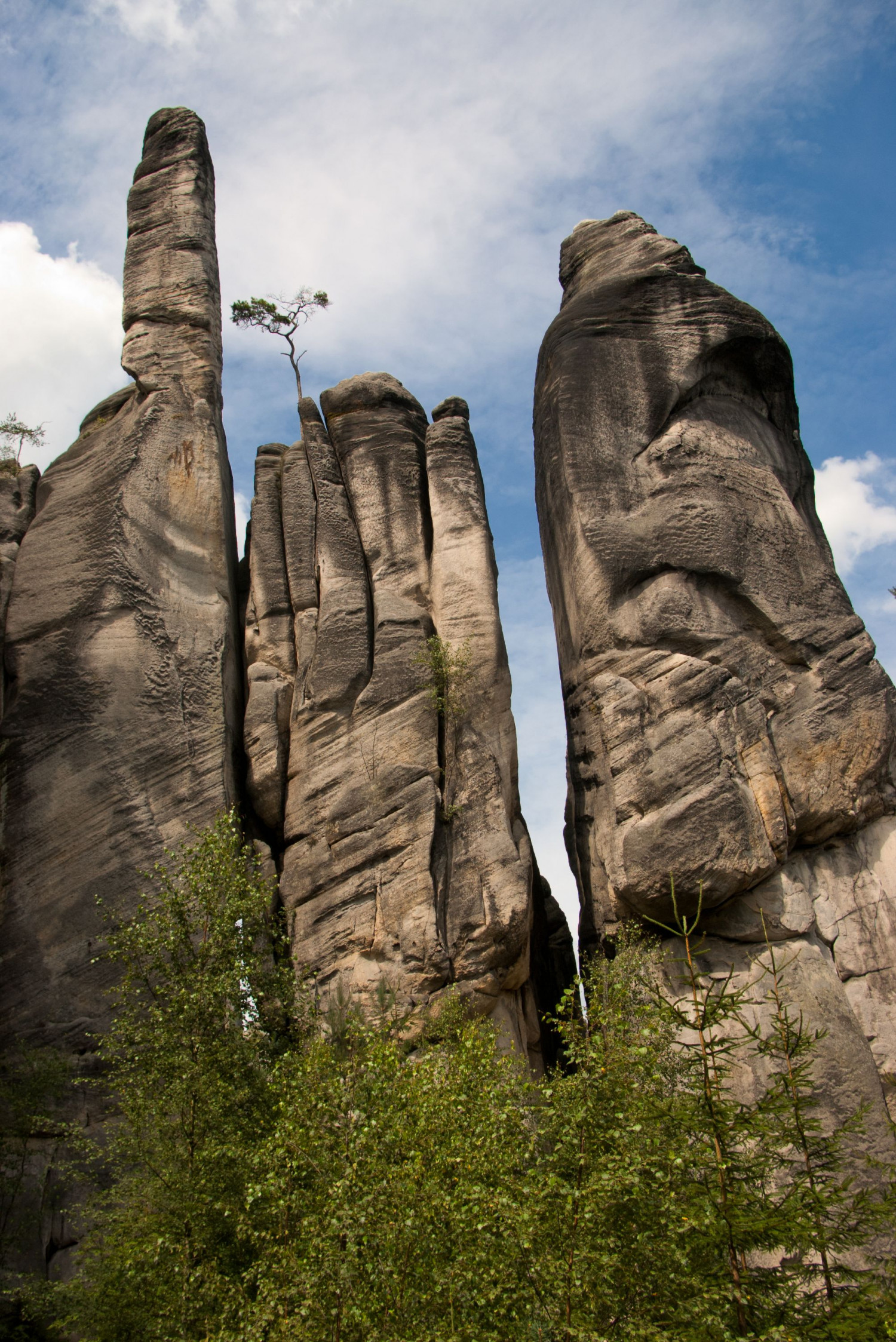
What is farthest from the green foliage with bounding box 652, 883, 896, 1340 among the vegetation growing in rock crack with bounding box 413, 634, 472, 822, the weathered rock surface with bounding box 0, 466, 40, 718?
the weathered rock surface with bounding box 0, 466, 40, 718

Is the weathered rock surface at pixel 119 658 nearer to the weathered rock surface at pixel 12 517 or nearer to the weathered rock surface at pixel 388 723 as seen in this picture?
the weathered rock surface at pixel 12 517

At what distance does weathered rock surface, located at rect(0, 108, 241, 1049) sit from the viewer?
20.2m

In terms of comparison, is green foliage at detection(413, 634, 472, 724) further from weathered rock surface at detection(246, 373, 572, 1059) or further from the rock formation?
the rock formation

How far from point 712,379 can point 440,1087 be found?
18.9 meters

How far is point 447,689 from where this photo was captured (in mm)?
22203

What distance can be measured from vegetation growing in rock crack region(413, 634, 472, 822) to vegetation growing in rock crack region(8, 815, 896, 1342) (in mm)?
6340

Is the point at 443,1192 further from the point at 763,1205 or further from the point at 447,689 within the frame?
the point at 447,689

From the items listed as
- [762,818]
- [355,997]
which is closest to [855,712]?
[762,818]

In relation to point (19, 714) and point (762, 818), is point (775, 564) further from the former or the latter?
point (19, 714)

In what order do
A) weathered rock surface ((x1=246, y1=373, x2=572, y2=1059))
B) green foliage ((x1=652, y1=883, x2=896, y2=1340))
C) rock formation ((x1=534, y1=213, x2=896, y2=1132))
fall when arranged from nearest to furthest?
green foliage ((x1=652, y1=883, x2=896, y2=1340)) < rock formation ((x1=534, y1=213, x2=896, y2=1132)) < weathered rock surface ((x1=246, y1=373, x2=572, y2=1059))

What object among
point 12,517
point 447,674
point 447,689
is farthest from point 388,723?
point 12,517

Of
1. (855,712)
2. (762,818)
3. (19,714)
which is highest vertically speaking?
(19,714)

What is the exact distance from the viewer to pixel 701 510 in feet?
75.5

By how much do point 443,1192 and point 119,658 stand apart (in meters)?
14.3
